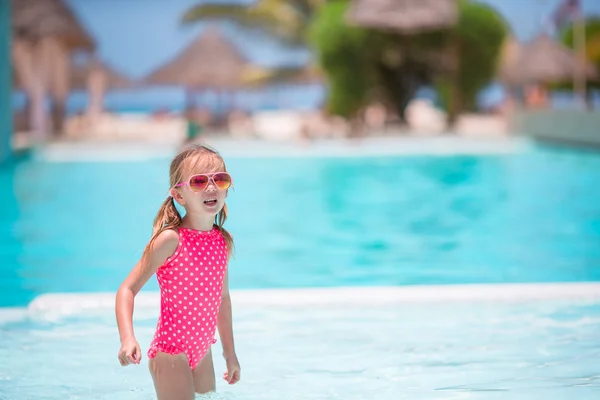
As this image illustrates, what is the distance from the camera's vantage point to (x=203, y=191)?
2.59 metres

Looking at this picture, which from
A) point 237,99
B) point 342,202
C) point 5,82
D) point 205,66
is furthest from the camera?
point 237,99

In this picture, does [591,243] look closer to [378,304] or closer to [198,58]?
[378,304]

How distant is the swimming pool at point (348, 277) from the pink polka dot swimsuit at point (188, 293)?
322mm

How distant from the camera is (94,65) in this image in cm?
3316

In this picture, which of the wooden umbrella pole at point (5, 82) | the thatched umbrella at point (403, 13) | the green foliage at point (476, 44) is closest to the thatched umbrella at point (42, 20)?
the wooden umbrella pole at point (5, 82)

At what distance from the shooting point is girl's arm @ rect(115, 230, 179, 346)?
8.26ft

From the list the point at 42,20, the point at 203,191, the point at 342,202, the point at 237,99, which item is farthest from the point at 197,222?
the point at 237,99

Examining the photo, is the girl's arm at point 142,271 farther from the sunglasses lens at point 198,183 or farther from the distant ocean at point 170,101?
the distant ocean at point 170,101

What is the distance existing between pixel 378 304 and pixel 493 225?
4362 mm

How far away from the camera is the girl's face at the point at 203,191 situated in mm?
2570

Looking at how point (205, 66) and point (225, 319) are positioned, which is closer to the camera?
point (225, 319)

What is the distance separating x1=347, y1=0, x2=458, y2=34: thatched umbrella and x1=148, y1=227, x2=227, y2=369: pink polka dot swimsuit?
22196 millimetres

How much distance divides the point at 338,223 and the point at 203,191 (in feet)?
22.0

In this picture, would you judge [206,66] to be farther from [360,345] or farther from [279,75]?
[360,345]
